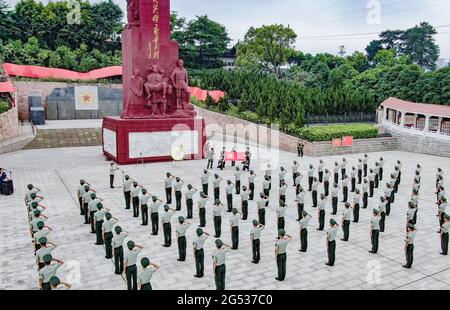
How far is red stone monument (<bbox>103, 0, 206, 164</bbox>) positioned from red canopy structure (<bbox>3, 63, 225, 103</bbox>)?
11218 millimetres

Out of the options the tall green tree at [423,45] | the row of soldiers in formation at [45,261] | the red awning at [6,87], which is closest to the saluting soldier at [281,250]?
the row of soldiers in formation at [45,261]

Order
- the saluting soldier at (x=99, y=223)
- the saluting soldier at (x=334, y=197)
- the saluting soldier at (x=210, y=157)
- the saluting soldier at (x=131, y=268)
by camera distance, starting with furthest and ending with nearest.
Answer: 1. the saluting soldier at (x=210, y=157)
2. the saluting soldier at (x=334, y=197)
3. the saluting soldier at (x=99, y=223)
4. the saluting soldier at (x=131, y=268)

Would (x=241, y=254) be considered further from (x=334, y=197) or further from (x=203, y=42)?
(x=203, y=42)

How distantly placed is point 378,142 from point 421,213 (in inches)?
483

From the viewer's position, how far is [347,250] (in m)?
8.48

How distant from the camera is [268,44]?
3931 cm

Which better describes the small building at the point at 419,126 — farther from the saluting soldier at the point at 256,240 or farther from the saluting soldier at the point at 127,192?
the saluting soldier at the point at 256,240

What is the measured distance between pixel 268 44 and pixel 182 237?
112ft

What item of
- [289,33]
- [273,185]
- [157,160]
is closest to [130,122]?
[157,160]

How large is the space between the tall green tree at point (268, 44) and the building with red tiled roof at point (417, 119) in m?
15.2

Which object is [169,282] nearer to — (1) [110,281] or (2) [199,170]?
(1) [110,281]

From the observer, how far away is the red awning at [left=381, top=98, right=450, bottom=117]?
21547mm

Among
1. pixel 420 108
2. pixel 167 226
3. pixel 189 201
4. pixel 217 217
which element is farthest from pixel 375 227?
pixel 420 108

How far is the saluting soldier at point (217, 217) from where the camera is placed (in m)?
8.95
